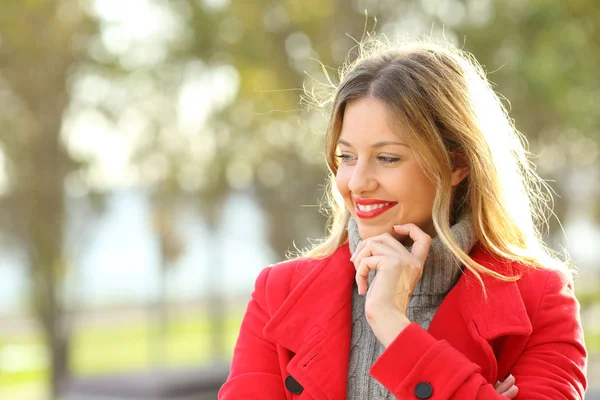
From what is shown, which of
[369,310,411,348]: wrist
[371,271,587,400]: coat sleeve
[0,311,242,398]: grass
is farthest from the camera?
[0,311,242,398]: grass

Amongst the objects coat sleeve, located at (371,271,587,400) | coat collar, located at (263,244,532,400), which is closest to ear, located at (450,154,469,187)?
coat collar, located at (263,244,532,400)

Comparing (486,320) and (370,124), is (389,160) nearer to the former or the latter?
(370,124)

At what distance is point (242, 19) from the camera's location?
14656 mm

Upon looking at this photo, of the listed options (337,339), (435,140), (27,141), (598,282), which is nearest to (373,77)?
(435,140)

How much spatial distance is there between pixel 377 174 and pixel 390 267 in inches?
11.5

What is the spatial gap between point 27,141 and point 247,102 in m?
4.72

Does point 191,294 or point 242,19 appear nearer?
point 242,19

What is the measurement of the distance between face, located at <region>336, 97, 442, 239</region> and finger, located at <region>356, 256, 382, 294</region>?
137 mm

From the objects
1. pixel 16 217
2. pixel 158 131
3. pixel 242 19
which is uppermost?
pixel 242 19

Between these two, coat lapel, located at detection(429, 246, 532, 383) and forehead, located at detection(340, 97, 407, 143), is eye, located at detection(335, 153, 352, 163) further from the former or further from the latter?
coat lapel, located at detection(429, 246, 532, 383)

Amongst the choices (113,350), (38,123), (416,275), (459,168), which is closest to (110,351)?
(113,350)

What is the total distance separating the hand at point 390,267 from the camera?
2.96m

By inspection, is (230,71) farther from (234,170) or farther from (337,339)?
(337,339)

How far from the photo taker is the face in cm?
305
